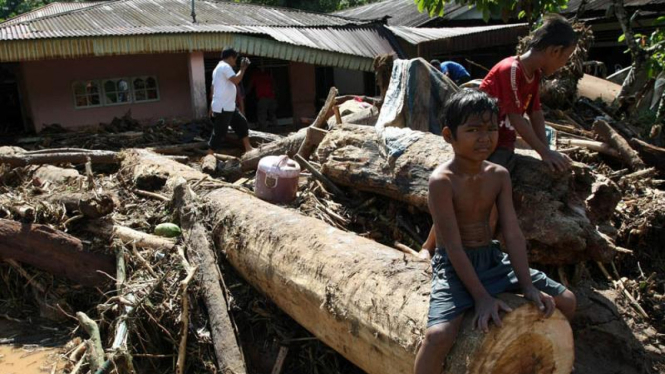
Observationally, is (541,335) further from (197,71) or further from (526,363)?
(197,71)

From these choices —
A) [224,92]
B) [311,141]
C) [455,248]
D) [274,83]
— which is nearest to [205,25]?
[274,83]

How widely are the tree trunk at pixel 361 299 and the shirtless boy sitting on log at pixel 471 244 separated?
0.25 ft

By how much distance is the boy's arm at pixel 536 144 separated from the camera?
3557 millimetres

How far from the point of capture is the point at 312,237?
3.71m

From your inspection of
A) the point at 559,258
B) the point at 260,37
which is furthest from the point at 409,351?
the point at 260,37

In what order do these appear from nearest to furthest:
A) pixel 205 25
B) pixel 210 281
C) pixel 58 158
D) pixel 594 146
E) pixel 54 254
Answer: pixel 210 281
pixel 54 254
pixel 594 146
pixel 58 158
pixel 205 25

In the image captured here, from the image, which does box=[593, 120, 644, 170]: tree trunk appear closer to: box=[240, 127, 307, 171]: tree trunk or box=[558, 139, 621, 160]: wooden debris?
box=[558, 139, 621, 160]: wooden debris

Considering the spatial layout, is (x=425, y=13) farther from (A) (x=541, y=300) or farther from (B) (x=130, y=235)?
(A) (x=541, y=300)

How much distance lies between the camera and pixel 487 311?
2.30 m

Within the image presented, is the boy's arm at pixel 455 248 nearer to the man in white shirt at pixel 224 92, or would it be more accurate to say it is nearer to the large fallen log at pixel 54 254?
the large fallen log at pixel 54 254

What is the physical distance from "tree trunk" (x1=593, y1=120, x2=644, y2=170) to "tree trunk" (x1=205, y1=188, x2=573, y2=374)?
3596 millimetres

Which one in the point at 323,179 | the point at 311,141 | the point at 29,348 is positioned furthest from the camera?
the point at 311,141

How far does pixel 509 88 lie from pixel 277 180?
246 cm

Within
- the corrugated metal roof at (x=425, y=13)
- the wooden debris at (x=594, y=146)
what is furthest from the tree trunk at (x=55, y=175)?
the corrugated metal roof at (x=425, y=13)
